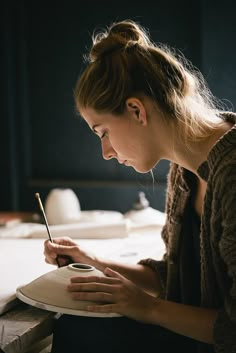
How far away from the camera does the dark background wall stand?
2.74 metres

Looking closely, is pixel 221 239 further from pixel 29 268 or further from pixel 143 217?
pixel 143 217

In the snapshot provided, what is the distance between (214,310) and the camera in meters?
1.18

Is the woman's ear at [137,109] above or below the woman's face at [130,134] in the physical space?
above

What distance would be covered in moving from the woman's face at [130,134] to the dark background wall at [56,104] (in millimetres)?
1386

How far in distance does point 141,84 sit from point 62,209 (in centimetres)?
120

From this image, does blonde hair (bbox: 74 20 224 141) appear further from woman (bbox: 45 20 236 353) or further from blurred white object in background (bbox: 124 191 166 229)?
blurred white object in background (bbox: 124 191 166 229)

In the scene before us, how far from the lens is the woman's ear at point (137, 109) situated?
4.10 feet

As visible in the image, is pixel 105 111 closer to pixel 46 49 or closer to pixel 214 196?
pixel 214 196

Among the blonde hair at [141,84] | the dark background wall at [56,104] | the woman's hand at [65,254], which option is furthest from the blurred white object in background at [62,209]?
the blonde hair at [141,84]

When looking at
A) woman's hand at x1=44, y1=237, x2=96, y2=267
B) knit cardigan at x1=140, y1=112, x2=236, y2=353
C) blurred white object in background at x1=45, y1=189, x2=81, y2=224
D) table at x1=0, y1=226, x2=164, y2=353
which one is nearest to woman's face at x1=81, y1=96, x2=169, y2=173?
knit cardigan at x1=140, y1=112, x2=236, y2=353

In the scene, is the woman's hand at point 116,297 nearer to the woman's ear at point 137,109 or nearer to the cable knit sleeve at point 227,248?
the cable knit sleeve at point 227,248

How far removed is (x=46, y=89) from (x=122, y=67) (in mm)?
1733

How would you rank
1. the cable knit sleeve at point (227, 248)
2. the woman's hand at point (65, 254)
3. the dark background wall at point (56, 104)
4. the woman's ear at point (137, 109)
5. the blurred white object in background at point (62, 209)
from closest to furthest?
1. the cable knit sleeve at point (227, 248)
2. the woman's ear at point (137, 109)
3. the woman's hand at point (65, 254)
4. the blurred white object in background at point (62, 209)
5. the dark background wall at point (56, 104)

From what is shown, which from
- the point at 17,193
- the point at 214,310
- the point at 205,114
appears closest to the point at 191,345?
the point at 214,310
